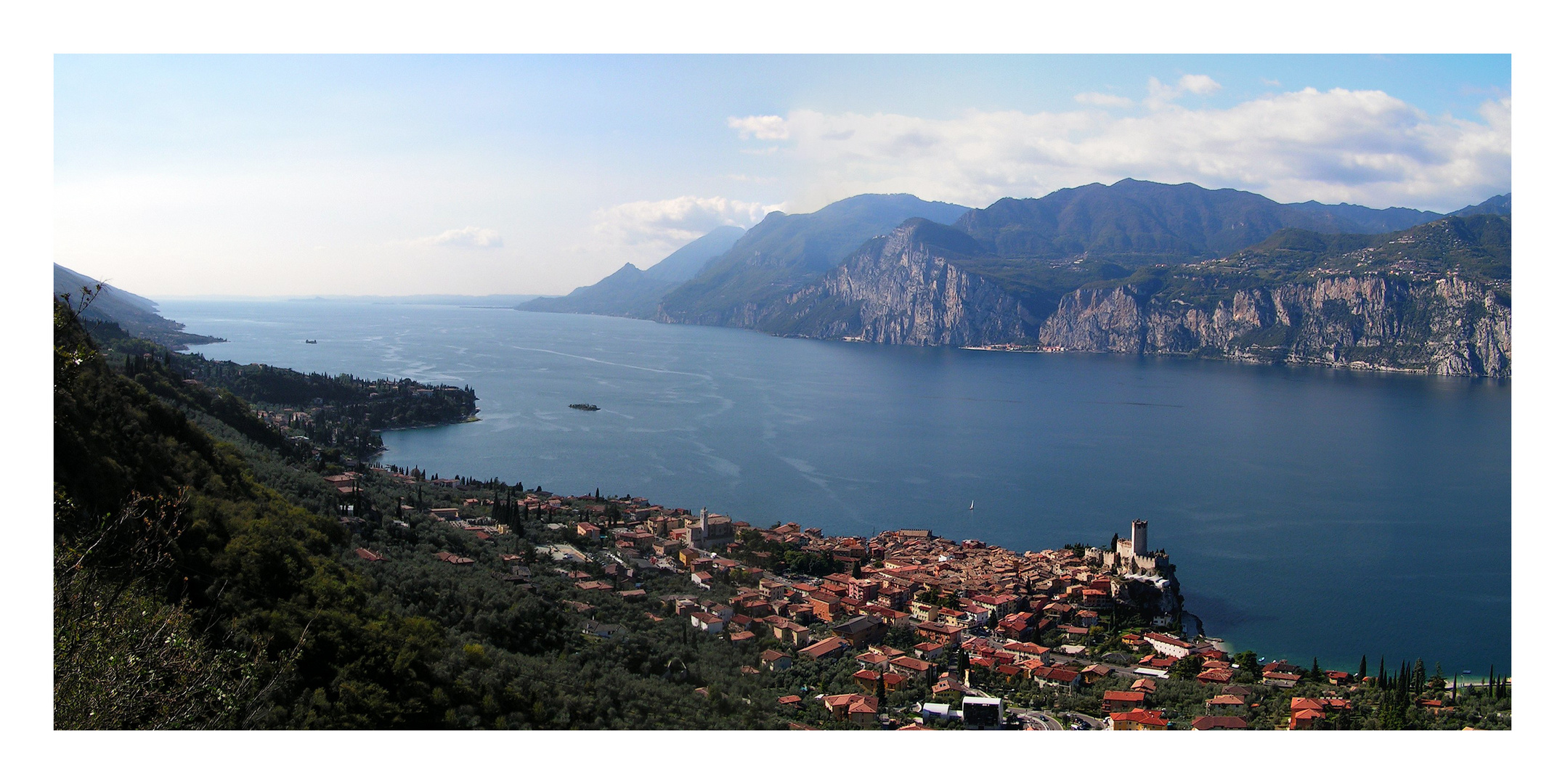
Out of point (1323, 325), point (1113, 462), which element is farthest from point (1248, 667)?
point (1323, 325)

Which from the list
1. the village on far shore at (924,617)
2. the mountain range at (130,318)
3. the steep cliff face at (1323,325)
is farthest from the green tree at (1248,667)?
the steep cliff face at (1323,325)

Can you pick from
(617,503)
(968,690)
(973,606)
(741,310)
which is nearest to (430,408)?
(617,503)

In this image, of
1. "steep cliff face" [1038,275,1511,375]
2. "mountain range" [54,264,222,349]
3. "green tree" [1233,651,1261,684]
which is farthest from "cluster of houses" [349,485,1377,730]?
"steep cliff face" [1038,275,1511,375]

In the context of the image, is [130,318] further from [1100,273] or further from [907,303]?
[1100,273]

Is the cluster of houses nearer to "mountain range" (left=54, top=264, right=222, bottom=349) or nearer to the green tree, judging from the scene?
the green tree

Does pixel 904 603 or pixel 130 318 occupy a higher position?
pixel 130 318

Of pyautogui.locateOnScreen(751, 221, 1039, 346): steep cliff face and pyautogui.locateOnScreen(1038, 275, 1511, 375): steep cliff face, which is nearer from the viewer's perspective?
pyautogui.locateOnScreen(1038, 275, 1511, 375): steep cliff face
